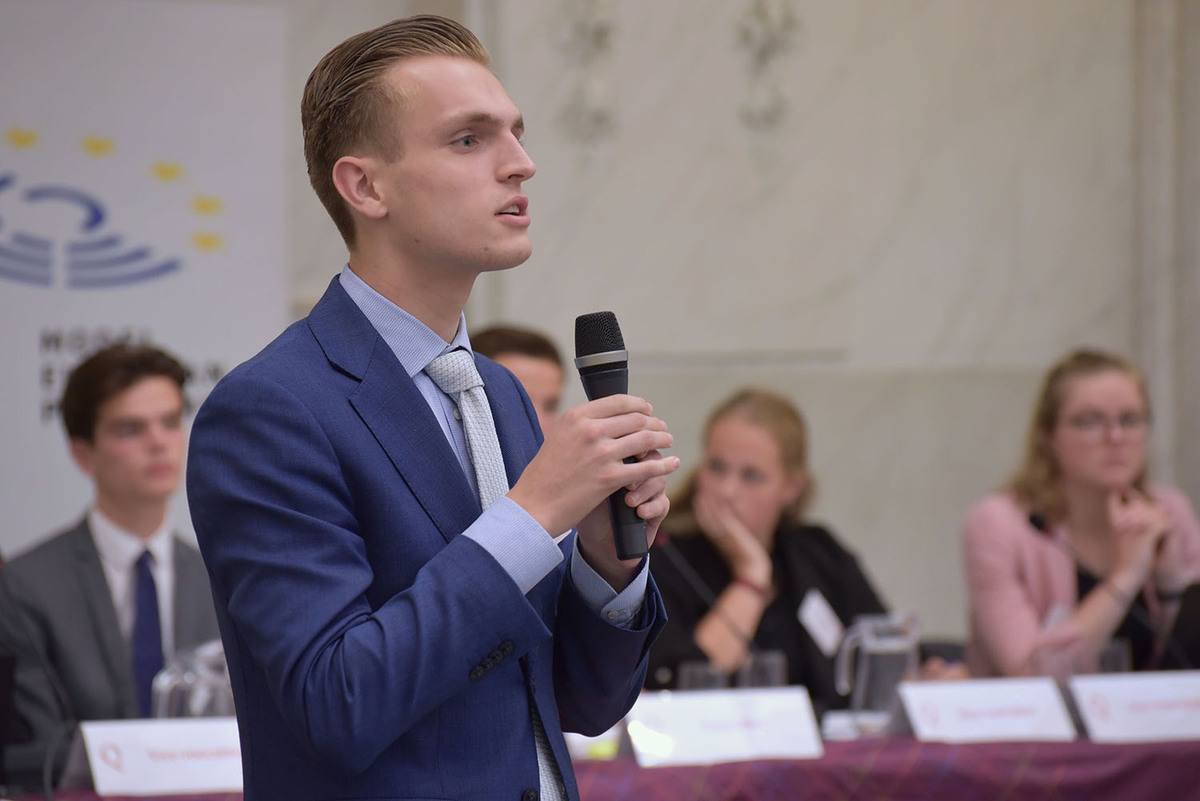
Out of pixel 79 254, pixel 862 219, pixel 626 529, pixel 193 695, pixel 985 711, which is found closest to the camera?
pixel 626 529

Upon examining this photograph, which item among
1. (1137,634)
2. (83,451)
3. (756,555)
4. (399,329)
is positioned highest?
(399,329)

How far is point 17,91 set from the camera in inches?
174

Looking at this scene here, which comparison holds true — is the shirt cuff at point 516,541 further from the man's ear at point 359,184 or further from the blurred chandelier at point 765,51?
the blurred chandelier at point 765,51

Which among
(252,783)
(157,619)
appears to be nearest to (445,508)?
(252,783)

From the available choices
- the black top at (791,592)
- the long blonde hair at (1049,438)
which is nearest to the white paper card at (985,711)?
the black top at (791,592)

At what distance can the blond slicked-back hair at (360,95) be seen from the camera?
4.14ft

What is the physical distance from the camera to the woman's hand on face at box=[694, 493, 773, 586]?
3621mm

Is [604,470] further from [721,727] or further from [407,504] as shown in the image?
[721,727]

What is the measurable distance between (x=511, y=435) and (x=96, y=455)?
7.50ft

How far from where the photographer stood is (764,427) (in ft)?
12.3

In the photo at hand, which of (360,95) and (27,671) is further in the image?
(27,671)

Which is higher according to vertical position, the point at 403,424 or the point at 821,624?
the point at 403,424

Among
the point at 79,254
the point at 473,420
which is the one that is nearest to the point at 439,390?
the point at 473,420

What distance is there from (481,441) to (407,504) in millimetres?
139
